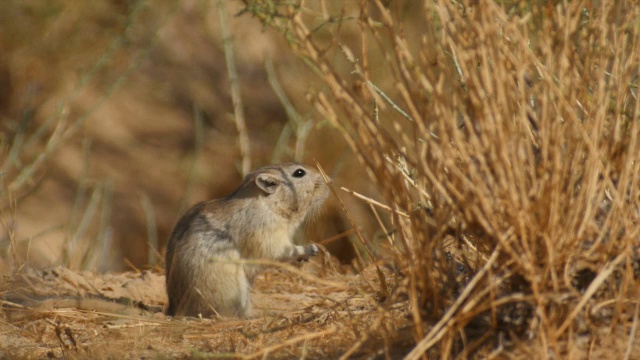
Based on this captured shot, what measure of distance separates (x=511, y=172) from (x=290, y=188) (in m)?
2.71

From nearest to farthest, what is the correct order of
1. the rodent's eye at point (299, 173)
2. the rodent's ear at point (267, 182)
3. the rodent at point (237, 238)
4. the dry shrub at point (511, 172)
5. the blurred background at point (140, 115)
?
the dry shrub at point (511, 172)
the rodent at point (237, 238)
the rodent's ear at point (267, 182)
the rodent's eye at point (299, 173)
the blurred background at point (140, 115)

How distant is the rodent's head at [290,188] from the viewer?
18.7 ft

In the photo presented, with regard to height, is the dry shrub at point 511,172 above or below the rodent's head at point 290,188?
above

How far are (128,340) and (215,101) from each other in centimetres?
710

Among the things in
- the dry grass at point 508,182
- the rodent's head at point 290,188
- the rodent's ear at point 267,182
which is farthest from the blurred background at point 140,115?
the dry grass at point 508,182

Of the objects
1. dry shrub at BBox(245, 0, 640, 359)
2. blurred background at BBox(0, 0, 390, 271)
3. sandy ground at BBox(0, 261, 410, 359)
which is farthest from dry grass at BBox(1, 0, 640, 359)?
blurred background at BBox(0, 0, 390, 271)

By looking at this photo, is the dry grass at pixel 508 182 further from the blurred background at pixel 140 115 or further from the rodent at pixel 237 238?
the blurred background at pixel 140 115

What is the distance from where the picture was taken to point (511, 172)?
10.3ft

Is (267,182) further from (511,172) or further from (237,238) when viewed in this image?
(511,172)

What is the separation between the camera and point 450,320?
3189 mm

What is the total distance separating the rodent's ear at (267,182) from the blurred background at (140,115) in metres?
3.19

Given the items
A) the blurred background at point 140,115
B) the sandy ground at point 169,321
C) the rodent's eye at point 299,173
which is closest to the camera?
the sandy ground at point 169,321

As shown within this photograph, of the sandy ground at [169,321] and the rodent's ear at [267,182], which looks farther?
the rodent's ear at [267,182]

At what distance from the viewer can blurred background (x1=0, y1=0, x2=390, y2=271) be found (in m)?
9.70
